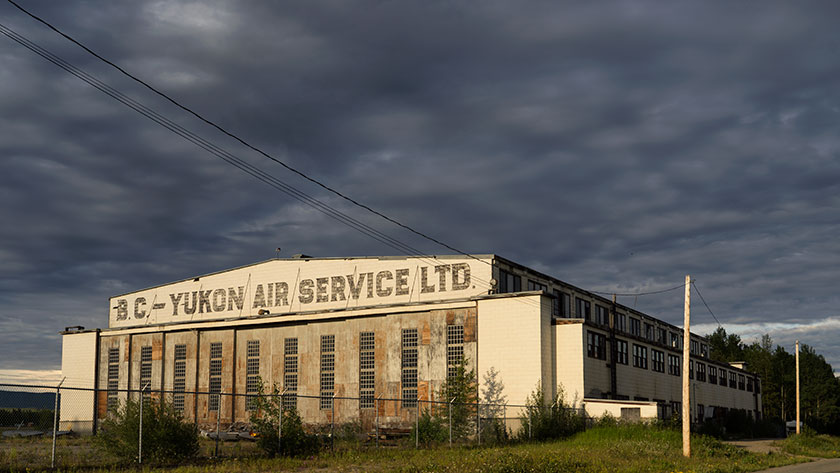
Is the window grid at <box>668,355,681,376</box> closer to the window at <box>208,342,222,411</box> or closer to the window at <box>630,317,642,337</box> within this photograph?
the window at <box>630,317,642,337</box>

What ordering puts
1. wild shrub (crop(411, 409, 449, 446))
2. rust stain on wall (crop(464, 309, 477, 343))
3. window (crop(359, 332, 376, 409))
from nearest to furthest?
wild shrub (crop(411, 409, 449, 446))
rust stain on wall (crop(464, 309, 477, 343))
window (crop(359, 332, 376, 409))

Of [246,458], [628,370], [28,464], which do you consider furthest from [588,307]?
[28,464]

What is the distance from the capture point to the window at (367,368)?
53062 mm

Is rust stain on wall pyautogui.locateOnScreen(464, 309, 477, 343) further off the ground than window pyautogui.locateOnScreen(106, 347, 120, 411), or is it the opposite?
rust stain on wall pyautogui.locateOnScreen(464, 309, 477, 343)

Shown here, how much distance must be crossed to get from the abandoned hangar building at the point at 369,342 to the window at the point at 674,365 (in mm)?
173

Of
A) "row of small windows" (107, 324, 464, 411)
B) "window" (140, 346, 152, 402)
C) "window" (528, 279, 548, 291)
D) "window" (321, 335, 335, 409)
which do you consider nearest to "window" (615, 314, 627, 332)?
"window" (528, 279, 548, 291)

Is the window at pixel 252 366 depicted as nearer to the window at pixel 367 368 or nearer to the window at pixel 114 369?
the window at pixel 367 368

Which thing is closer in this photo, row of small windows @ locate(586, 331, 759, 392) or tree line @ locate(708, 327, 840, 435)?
row of small windows @ locate(586, 331, 759, 392)

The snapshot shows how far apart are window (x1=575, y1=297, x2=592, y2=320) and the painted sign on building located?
14.0 meters

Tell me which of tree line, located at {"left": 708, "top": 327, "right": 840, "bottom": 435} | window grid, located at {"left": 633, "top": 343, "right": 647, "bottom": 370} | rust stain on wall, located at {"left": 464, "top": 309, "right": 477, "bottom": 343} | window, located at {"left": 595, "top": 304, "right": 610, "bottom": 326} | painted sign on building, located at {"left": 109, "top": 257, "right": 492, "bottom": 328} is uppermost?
painted sign on building, located at {"left": 109, "top": 257, "right": 492, "bottom": 328}

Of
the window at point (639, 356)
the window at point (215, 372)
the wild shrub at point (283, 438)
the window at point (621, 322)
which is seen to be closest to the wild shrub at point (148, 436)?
the wild shrub at point (283, 438)

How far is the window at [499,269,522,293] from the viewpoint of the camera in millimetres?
51625

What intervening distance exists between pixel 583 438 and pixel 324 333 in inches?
871

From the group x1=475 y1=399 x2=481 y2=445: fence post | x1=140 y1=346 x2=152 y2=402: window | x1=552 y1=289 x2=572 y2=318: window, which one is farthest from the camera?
x1=140 y1=346 x2=152 y2=402: window
